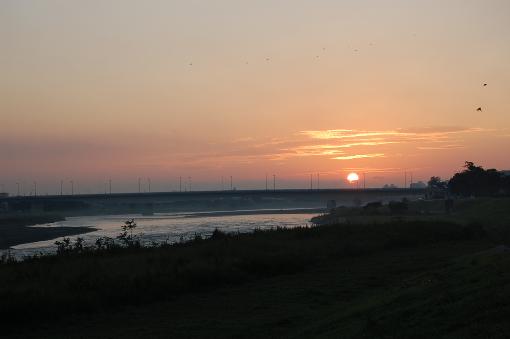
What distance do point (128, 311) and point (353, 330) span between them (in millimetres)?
9692

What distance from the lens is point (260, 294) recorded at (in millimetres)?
23219

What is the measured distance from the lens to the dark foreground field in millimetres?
13273

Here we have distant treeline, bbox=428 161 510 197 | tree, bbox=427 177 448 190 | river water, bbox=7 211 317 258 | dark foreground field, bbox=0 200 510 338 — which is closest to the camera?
dark foreground field, bbox=0 200 510 338

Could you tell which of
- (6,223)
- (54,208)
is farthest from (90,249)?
(54,208)

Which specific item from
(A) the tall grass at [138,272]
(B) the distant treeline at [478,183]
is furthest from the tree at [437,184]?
(A) the tall grass at [138,272]

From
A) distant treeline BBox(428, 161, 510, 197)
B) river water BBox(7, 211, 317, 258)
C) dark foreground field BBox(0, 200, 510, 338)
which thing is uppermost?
distant treeline BBox(428, 161, 510, 197)

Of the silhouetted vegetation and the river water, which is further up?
the silhouetted vegetation

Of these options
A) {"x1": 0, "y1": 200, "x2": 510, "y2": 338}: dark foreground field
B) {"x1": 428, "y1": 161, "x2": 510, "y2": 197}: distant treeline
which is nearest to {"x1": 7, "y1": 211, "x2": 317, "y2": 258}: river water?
{"x1": 0, "y1": 200, "x2": 510, "y2": 338}: dark foreground field

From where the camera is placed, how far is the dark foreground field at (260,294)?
523 inches

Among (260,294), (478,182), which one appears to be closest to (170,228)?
(478,182)

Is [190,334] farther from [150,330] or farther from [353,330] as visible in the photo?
[353,330]

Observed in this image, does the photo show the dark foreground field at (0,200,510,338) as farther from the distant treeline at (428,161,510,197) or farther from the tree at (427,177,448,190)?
the tree at (427,177,448,190)

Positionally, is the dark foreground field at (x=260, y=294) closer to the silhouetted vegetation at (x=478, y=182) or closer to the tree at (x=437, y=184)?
the silhouetted vegetation at (x=478, y=182)

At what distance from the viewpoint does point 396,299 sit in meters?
16.1
